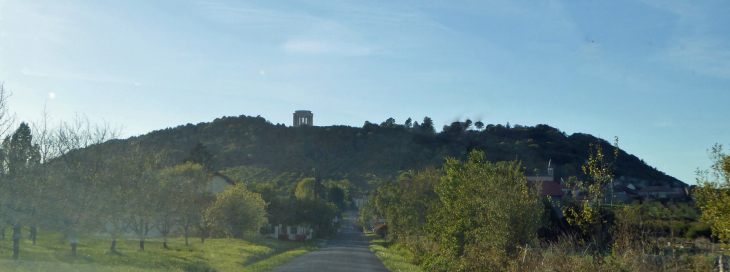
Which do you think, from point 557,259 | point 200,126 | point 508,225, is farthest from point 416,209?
point 200,126

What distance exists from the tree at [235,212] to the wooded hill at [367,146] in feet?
84.6

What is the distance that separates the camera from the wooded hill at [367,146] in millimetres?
62562

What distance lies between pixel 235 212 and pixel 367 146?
175 feet

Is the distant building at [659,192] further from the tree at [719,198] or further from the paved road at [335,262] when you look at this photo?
the tree at [719,198]

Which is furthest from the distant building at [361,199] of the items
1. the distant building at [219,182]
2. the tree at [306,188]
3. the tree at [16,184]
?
the tree at [16,184]

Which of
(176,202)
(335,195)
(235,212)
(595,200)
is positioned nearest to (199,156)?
(335,195)

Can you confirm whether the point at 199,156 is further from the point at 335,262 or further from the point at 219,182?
the point at 335,262

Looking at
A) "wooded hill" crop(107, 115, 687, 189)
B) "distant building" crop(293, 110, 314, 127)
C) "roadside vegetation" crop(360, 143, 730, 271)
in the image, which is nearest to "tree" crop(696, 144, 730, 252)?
"roadside vegetation" crop(360, 143, 730, 271)

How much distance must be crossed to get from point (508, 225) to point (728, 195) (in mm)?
5502

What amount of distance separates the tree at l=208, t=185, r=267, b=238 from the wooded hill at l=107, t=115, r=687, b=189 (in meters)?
25.8

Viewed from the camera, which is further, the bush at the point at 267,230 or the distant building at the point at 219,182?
the distant building at the point at 219,182

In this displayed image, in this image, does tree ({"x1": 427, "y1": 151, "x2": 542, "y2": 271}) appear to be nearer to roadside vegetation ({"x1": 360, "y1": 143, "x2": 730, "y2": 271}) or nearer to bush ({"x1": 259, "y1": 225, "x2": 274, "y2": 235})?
roadside vegetation ({"x1": 360, "y1": 143, "x2": 730, "y2": 271})

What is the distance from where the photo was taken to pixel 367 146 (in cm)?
8731

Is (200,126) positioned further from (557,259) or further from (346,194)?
(557,259)
